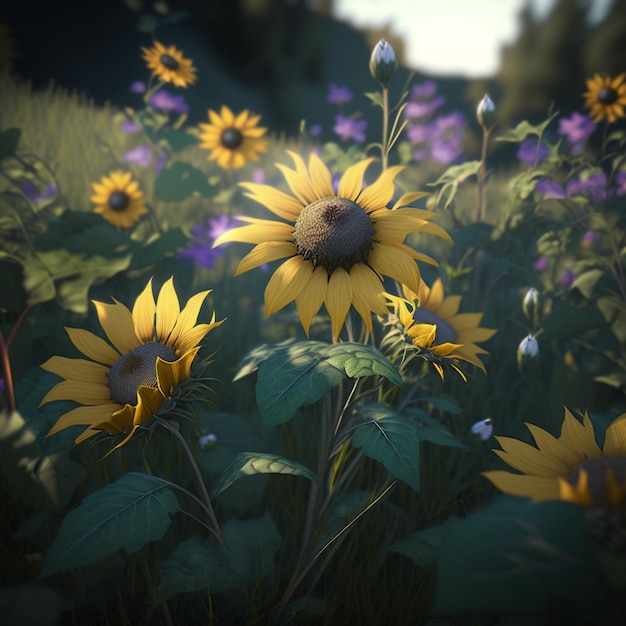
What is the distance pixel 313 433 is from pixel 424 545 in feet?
2.01

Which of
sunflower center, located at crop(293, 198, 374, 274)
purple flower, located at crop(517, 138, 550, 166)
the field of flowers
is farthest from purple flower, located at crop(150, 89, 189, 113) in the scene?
sunflower center, located at crop(293, 198, 374, 274)

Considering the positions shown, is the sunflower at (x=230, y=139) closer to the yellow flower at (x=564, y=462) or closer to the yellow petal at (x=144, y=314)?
the yellow petal at (x=144, y=314)

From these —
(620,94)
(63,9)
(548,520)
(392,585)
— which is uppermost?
(63,9)

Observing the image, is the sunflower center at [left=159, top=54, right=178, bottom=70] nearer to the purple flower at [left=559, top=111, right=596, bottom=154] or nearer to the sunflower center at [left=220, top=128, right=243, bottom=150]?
the sunflower center at [left=220, top=128, right=243, bottom=150]

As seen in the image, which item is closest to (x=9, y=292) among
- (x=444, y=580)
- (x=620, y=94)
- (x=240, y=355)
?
(x=240, y=355)

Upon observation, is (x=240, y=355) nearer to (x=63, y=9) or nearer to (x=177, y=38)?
(x=63, y=9)

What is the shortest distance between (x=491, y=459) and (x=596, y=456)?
571mm

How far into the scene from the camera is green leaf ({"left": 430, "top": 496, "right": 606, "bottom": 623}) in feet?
1.55

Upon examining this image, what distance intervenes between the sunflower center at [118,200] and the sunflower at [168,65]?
0.63 meters

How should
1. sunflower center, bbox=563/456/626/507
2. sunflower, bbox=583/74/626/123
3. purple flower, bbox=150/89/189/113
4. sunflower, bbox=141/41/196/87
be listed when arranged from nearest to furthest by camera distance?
sunflower center, bbox=563/456/626/507 < sunflower, bbox=583/74/626/123 < sunflower, bbox=141/41/196/87 < purple flower, bbox=150/89/189/113

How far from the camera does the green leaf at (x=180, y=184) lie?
2.29m

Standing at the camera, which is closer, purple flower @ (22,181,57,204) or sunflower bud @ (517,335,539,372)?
sunflower bud @ (517,335,539,372)

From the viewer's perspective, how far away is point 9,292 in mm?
1382

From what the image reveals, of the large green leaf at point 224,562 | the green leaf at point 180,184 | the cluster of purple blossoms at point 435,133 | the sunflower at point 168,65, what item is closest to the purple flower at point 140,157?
the sunflower at point 168,65
